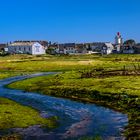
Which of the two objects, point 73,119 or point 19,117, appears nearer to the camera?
point 19,117

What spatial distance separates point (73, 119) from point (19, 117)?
496cm

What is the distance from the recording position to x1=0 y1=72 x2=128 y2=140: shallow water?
1196 inches

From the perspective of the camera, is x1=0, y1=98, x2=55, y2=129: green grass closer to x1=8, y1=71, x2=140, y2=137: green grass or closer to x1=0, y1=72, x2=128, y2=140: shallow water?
x1=0, y1=72, x2=128, y2=140: shallow water

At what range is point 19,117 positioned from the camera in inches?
1441

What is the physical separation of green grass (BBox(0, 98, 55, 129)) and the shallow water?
3.32ft

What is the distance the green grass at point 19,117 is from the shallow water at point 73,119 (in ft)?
3.32

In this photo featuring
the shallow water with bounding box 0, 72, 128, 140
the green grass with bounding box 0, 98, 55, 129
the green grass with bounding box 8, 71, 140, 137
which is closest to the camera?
the shallow water with bounding box 0, 72, 128, 140

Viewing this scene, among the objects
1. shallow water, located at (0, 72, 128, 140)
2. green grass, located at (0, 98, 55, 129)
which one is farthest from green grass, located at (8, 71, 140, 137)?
green grass, located at (0, 98, 55, 129)

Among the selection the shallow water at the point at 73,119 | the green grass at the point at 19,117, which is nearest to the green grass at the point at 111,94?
the shallow water at the point at 73,119

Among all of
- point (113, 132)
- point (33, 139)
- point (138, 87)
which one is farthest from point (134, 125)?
point (138, 87)

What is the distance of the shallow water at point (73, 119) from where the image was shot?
99.7 feet

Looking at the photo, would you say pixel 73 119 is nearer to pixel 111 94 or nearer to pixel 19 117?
pixel 19 117

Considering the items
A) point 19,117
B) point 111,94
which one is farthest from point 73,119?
point 111,94

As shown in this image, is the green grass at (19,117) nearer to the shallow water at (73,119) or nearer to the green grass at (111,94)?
the shallow water at (73,119)
